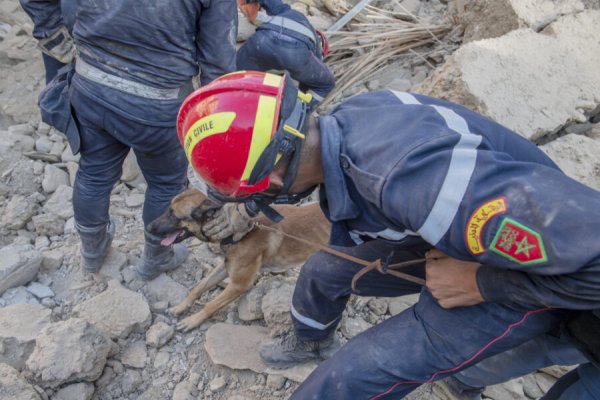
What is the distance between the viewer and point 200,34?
3193 millimetres

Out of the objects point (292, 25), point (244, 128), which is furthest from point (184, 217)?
point (292, 25)

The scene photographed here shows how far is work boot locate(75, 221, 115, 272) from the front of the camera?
374 centimetres

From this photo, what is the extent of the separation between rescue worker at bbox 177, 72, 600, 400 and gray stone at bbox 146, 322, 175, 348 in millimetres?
1562

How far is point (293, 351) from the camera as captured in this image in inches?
135

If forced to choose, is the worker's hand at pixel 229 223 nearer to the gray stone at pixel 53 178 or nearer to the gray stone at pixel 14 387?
the gray stone at pixel 14 387

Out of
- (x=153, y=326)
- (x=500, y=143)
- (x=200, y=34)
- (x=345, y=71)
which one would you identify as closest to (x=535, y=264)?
(x=500, y=143)

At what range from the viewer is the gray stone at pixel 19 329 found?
3.26 metres

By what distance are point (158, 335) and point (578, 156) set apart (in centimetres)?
333

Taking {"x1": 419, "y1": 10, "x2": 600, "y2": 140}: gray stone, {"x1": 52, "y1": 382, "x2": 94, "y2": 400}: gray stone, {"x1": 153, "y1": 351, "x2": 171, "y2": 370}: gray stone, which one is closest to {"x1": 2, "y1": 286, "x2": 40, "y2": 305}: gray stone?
{"x1": 52, "y1": 382, "x2": 94, "y2": 400}: gray stone

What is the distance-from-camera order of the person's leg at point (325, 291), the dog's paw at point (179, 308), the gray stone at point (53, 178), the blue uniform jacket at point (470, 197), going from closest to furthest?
the blue uniform jacket at point (470, 197)
the person's leg at point (325, 291)
the dog's paw at point (179, 308)
the gray stone at point (53, 178)

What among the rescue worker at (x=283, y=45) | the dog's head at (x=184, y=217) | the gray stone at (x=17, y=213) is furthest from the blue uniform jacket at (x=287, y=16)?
the gray stone at (x=17, y=213)

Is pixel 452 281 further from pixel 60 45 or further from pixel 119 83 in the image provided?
pixel 60 45

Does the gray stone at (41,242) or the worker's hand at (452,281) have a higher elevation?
the worker's hand at (452,281)

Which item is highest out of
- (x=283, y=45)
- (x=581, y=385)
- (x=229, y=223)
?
(x=581, y=385)
